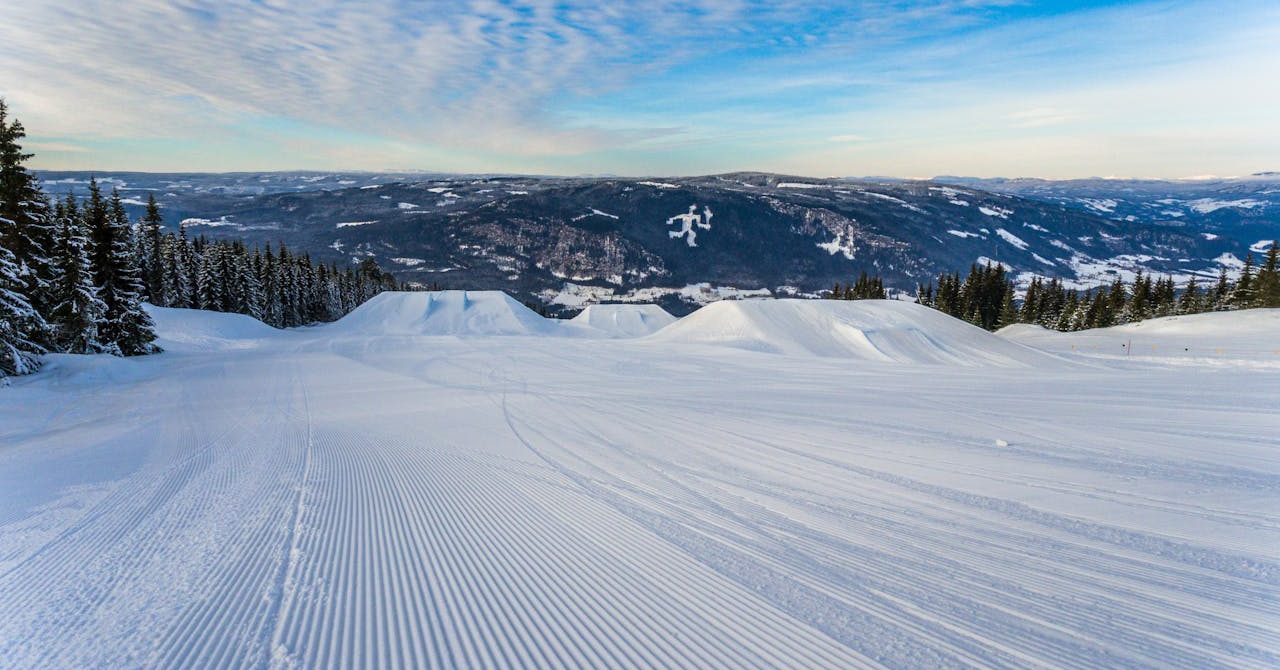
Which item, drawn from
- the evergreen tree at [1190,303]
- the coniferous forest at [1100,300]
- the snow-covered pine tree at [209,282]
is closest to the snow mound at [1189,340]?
the coniferous forest at [1100,300]

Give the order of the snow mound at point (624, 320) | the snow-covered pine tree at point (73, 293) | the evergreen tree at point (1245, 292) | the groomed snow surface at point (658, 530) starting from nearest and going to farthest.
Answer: the groomed snow surface at point (658, 530) → the snow-covered pine tree at point (73, 293) → the snow mound at point (624, 320) → the evergreen tree at point (1245, 292)

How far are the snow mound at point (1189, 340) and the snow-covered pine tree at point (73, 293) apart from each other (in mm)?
45819

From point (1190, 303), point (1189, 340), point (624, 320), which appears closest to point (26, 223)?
point (624, 320)

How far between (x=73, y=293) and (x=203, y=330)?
636 inches

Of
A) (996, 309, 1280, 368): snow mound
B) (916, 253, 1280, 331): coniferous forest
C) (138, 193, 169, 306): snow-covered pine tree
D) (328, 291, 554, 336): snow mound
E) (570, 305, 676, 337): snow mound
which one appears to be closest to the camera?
(996, 309, 1280, 368): snow mound

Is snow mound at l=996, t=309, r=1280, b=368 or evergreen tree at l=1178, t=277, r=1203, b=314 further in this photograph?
evergreen tree at l=1178, t=277, r=1203, b=314

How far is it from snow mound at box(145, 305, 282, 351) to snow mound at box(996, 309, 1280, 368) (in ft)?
160

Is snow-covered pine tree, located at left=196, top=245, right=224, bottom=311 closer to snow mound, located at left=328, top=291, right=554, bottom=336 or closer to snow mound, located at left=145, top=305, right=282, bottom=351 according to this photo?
snow mound, located at left=145, top=305, right=282, bottom=351

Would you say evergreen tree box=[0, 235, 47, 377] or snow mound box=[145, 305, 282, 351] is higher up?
evergreen tree box=[0, 235, 47, 377]

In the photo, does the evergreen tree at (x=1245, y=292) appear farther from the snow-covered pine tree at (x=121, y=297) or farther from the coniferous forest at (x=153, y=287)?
the snow-covered pine tree at (x=121, y=297)

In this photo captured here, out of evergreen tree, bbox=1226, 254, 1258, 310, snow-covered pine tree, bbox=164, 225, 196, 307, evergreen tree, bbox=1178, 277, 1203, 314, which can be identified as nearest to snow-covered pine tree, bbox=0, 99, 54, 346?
snow-covered pine tree, bbox=164, 225, 196, 307

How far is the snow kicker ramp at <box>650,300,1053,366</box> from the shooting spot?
26.5 m

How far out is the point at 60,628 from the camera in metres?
3.90

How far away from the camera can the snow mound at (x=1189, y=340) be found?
28172mm
